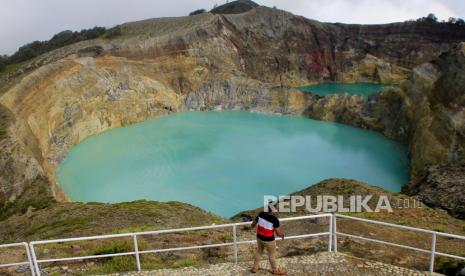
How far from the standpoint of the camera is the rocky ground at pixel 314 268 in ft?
25.5

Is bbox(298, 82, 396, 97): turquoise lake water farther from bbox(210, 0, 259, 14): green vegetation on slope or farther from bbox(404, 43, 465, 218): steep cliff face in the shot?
bbox(404, 43, 465, 218): steep cliff face

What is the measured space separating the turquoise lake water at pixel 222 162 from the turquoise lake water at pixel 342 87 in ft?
76.3

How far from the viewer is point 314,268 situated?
7945mm

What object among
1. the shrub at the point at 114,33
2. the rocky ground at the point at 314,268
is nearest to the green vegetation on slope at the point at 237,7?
the shrub at the point at 114,33

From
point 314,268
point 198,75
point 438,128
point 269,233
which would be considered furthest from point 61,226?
point 198,75

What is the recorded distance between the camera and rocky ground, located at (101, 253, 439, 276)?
777cm

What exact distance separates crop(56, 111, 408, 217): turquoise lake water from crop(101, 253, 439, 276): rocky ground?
12798mm

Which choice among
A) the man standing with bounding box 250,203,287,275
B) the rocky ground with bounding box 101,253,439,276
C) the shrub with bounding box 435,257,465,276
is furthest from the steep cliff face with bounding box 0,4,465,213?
the shrub with bounding box 435,257,465,276

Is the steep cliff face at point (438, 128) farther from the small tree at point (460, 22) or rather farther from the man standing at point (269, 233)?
the small tree at point (460, 22)

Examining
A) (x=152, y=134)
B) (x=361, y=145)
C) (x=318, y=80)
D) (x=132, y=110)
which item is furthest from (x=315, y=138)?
(x=318, y=80)

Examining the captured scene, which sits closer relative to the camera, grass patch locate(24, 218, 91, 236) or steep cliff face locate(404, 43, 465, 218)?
grass patch locate(24, 218, 91, 236)

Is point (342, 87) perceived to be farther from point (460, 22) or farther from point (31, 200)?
point (31, 200)

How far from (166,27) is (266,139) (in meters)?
23.3

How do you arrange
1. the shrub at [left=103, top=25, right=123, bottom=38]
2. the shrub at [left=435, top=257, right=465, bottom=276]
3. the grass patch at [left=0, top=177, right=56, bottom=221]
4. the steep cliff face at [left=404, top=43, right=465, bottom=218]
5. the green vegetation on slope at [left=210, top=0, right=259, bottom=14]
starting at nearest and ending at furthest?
the shrub at [left=435, top=257, right=465, bottom=276]
the steep cliff face at [left=404, top=43, right=465, bottom=218]
the grass patch at [left=0, top=177, right=56, bottom=221]
the shrub at [left=103, top=25, right=123, bottom=38]
the green vegetation on slope at [left=210, top=0, right=259, bottom=14]
